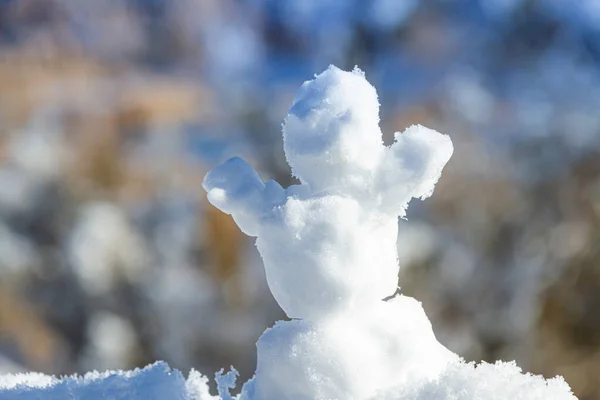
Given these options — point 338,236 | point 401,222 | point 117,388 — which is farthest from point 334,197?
point 401,222

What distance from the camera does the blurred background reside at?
2.41 meters

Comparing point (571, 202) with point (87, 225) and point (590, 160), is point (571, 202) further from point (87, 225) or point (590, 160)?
point (87, 225)

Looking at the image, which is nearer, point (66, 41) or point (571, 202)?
point (571, 202)

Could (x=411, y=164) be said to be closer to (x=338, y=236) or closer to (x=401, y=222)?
(x=338, y=236)

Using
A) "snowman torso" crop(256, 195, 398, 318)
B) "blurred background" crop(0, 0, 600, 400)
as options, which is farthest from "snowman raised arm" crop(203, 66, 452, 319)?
"blurred background" crop(0, 0, 600, 400)

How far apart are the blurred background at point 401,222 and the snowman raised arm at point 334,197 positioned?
2.04 metres

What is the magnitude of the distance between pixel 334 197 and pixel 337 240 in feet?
0.06

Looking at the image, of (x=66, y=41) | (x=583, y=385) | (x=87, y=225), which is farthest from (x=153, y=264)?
(x=66, y=41)

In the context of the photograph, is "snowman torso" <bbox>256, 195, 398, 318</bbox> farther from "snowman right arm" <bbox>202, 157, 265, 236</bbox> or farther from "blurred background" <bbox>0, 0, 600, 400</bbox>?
"blurred background" <bbox>0, 0, 600, 400</bbox>

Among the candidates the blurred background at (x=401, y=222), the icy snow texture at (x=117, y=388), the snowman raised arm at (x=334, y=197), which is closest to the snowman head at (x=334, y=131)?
the snowman raised arm at (x=334, y=197)

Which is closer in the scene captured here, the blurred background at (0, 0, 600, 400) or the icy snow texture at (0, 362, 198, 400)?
the icy snow texture at (0, 362, 198, 400)

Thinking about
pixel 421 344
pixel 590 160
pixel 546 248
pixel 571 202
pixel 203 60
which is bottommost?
pixel 421 344

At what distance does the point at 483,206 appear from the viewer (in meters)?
2.77

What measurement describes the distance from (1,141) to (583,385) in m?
3.18
